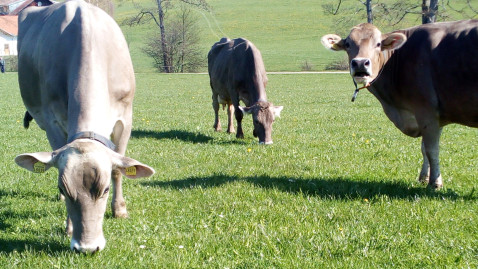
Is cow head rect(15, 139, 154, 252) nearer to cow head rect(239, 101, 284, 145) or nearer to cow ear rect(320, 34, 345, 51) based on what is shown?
cow ear rect(320, 34, 345, 51)

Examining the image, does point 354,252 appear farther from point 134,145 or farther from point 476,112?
point 134,145

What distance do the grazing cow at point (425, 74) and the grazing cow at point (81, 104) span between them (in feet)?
9.91

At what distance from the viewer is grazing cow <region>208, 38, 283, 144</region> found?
11.7 meters

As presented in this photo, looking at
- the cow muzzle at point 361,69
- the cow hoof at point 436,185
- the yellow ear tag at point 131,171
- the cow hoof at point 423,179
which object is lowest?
the cow hoof at point 423,179

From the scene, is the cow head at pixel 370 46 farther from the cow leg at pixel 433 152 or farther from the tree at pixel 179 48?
the tree at pixel 179 48

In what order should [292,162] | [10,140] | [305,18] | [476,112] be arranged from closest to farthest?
[476,112] < [292,162] < [10,140] < [305,18]

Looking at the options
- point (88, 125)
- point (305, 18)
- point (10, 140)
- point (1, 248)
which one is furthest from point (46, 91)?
point (305, 18)

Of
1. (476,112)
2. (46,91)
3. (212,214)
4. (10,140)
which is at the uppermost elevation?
(46,91)

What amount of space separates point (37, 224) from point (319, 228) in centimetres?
309

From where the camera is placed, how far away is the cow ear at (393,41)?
7.07 m

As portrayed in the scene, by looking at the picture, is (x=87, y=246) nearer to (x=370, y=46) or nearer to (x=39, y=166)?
(x=39, y=166)

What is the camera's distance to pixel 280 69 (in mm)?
56312

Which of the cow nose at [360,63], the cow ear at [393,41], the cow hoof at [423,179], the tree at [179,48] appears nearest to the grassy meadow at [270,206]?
the cow hoof at [423,179]

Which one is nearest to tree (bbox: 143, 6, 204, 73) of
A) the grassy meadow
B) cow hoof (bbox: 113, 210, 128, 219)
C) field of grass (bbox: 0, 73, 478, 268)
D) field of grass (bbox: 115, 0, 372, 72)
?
field of grass (bbox: 115, 0, 372, 72)
